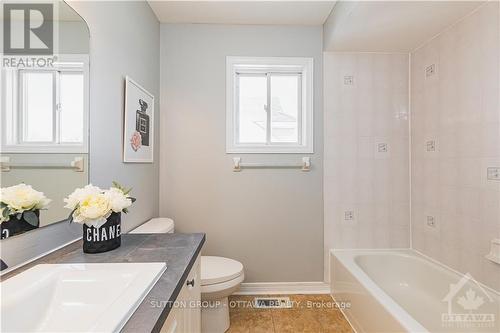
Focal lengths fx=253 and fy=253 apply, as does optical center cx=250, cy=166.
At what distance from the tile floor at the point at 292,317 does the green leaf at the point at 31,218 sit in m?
1.44

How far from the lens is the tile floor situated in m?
1.81

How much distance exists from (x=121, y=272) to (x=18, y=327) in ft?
0.90

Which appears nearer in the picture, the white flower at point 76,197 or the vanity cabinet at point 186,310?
the vanity cabinet at point 186,310

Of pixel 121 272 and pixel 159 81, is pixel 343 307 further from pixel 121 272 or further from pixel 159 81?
pixel 159 81

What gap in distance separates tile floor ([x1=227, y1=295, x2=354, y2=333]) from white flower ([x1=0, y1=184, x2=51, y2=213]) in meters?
1.49

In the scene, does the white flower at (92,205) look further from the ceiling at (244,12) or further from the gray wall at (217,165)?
the ceiling at (244,12)

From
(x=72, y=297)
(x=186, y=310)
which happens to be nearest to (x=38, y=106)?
(x=72, y=297)

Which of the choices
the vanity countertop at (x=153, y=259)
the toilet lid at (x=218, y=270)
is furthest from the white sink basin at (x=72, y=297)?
the toilet lid at (x=218, y=270)

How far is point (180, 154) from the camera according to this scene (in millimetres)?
2301

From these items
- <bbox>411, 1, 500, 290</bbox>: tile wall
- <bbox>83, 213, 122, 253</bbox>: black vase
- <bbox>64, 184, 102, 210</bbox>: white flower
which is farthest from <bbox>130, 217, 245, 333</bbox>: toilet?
<bbox>411, 1, 500, 290</bbox>: tile wall

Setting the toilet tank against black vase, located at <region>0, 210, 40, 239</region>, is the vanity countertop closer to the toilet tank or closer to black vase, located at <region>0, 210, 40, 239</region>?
black vase, located at <region>0, 210, 40, 239</region>

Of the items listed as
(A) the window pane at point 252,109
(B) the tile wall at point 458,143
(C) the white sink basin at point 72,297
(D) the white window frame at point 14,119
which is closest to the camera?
(C) the white sink basin at point 72,297

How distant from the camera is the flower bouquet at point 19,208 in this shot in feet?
2.68

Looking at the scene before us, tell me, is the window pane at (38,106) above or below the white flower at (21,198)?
above
